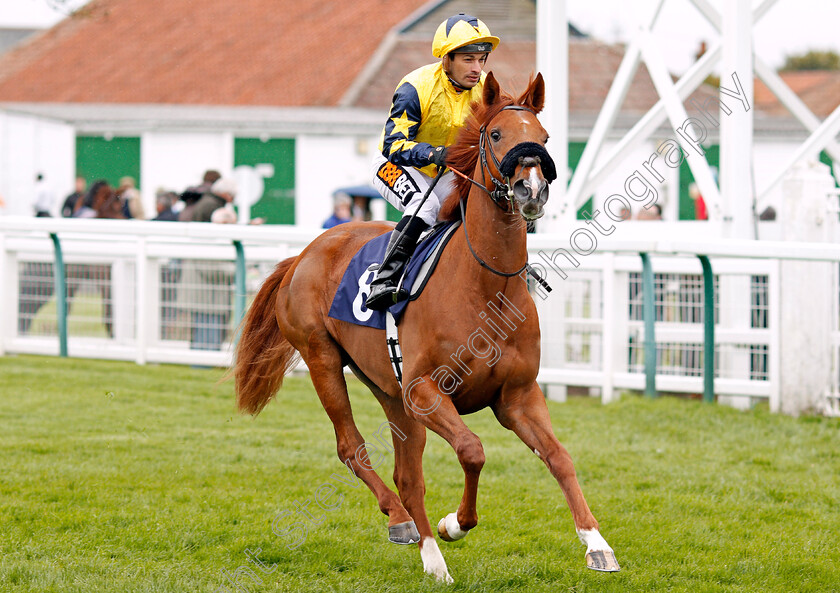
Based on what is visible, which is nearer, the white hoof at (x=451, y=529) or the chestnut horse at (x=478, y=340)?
the chestnut horse at (x=478, y=340)

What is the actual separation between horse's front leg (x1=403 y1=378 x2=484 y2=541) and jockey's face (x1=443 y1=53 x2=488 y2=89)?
1.26 meters

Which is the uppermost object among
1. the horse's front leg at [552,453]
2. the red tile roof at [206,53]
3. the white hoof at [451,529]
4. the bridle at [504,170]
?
the red tile roof at [206,53]

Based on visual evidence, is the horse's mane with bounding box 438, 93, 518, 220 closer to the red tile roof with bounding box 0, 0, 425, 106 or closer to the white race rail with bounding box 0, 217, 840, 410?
the white race rail with bounding box 0, 217, 840, 410

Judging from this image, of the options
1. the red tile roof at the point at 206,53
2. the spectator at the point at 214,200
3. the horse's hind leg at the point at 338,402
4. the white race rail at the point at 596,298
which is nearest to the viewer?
the horse's hind leg at the point at 338,402

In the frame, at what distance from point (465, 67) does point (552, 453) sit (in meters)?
1.61

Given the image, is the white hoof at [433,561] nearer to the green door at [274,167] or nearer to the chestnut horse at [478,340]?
the chestnut horse at [478,340]

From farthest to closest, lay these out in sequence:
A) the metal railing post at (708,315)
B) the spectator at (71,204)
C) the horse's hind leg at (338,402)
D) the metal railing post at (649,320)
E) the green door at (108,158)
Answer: the green door at (108,158) → the spectator at (71,204) → the metal railing post at (649,320) → the metal railing post at (708,315) → the horse's hind leg at (338,402)

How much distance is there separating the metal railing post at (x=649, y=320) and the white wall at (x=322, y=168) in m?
16.9

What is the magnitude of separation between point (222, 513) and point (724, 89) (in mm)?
5265

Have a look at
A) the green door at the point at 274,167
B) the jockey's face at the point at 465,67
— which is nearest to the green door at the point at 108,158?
the green door at the point at 274,167

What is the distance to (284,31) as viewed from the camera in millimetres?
30344

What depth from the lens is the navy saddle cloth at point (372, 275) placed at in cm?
420

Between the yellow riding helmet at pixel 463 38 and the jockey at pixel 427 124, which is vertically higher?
the yellow riding helmet at pixel 463 38

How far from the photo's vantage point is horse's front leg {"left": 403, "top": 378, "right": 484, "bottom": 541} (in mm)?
3820
